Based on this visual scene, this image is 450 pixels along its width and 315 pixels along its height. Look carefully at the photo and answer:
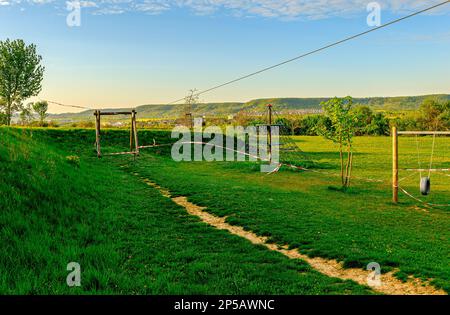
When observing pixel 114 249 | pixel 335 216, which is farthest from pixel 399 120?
pixel 114 249

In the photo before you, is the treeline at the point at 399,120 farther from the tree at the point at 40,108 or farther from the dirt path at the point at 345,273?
the dirt path at the point at 345,273

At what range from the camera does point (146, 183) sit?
18.0 meters

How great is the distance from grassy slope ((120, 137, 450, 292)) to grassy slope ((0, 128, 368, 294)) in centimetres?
145

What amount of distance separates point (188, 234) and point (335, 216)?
522cm

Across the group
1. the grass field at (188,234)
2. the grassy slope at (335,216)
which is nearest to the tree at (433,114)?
the grassy slope at (335,216)

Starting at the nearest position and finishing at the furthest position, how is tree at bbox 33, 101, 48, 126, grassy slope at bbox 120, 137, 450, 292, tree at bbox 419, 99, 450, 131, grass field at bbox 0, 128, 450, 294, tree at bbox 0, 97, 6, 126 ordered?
grass field at bbox 0, 128, 450, 294 < grassy slope at bbox 120, 137, 450, 292 < tree at bbox 0, 97, 6, 126 < tree at bbox 33, 101, 48, 126 < tree at bbox 419, 99, 450, 131

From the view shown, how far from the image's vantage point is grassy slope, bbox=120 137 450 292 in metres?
8.11

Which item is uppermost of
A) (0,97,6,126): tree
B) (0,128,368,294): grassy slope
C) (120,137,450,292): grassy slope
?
(0,97,6,126): tree

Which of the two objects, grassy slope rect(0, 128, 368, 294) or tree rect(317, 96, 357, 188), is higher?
tree rect(317, 96, 357, 188)

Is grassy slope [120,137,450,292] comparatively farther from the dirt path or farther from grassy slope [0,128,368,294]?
grassy slope [0,128,368,294]

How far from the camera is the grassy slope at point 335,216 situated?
8.11 metres

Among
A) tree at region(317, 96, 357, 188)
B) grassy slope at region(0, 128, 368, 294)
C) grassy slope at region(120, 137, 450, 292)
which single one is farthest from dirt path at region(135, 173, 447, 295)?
tree at region(317, 96, 357, 188)
